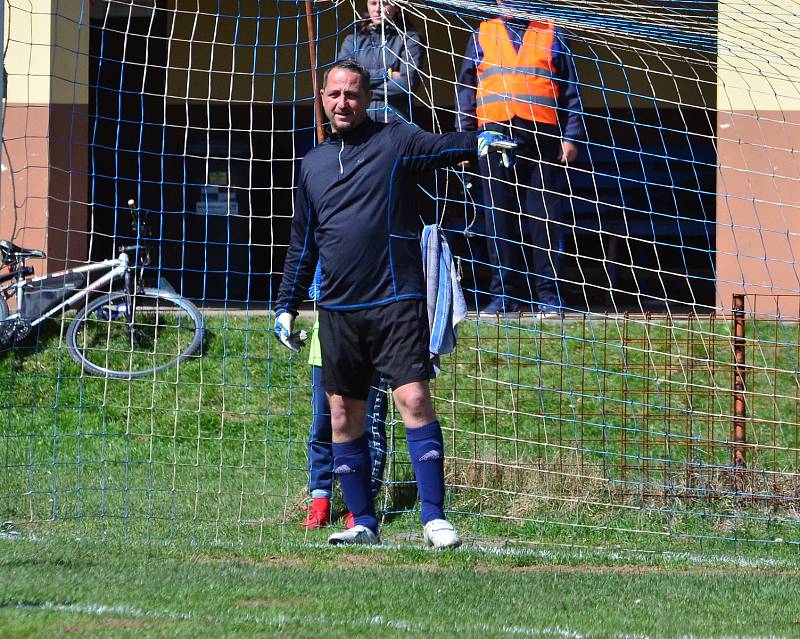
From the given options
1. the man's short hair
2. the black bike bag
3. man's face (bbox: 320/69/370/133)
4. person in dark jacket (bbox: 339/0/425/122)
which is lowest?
the black bike bag

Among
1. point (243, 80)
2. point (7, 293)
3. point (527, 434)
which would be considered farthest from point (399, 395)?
point (243, 80)

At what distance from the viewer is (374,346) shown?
582cm

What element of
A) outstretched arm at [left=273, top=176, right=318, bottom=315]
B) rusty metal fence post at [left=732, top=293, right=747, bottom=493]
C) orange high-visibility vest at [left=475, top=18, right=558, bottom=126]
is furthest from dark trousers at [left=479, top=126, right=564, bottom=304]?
outstretched arm at [left=273, top=176, right=318, bottom=315]

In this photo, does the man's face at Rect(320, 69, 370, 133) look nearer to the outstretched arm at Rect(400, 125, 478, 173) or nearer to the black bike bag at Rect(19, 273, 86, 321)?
the outstretched arm at Rect(400, 125, 478, 173)

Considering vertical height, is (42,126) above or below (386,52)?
above

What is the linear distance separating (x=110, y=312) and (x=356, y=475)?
3810 mm

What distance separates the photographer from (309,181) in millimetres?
6000

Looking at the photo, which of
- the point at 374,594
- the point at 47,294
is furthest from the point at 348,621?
the point at 47,294

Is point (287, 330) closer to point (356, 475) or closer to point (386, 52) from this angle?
point (356, 475)

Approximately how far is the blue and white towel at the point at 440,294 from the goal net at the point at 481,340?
0.92m

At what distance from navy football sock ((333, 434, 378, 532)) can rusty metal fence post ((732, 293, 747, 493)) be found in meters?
2.24

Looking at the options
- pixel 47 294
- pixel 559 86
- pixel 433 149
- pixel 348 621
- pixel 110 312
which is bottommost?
pixel 348 621

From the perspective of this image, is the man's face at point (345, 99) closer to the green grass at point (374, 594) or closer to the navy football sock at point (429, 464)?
the navy football sock at point (429, 464)

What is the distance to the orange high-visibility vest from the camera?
340 inches
